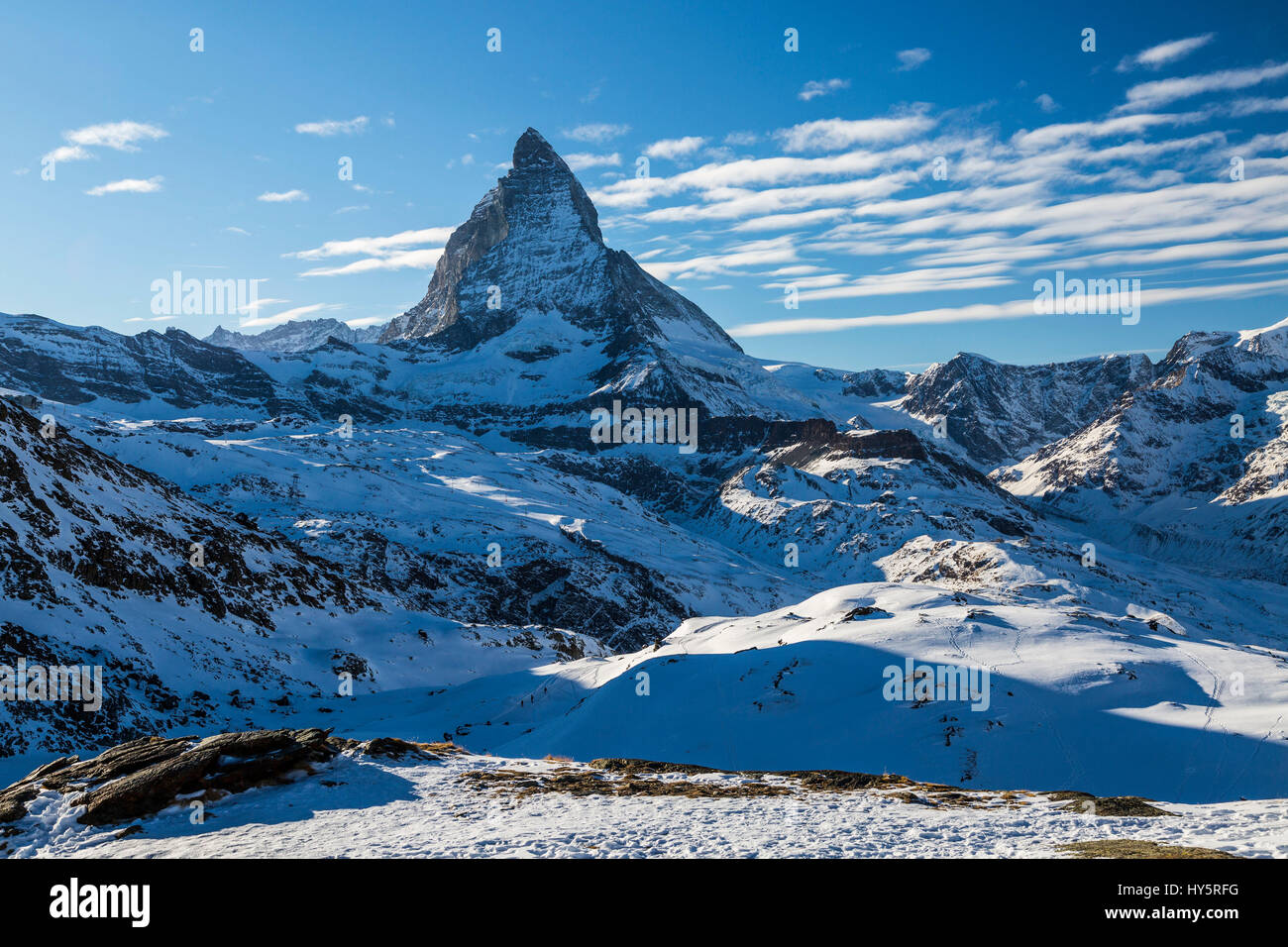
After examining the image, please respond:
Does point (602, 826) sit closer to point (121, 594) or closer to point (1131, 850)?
point (1131, 850)

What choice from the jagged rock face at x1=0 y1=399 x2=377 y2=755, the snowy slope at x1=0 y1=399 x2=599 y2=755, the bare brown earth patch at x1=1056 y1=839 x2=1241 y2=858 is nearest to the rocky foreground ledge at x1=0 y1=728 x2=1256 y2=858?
the bare brown earth patch at x1=1056 y1=839 x2=1241 y2=858

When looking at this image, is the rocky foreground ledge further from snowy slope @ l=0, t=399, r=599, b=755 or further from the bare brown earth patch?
snowy slope @ l=0, t=399, r=599, b=755

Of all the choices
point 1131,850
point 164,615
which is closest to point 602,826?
point 1131,850

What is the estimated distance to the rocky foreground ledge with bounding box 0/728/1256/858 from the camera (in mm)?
15344

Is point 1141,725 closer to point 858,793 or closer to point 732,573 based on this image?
point 858,793

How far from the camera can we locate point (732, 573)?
164 meters

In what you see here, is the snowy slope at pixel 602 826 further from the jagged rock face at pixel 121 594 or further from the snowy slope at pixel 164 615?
the snowy slope at pixel 164 615

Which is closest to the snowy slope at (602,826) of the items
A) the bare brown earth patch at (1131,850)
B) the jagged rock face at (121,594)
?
the bare brown earth patch at (1131,850)

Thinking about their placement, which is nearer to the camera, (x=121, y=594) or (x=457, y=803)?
(x=457, y=803)

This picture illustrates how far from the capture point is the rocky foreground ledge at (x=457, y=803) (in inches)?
604

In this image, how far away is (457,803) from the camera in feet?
58.4

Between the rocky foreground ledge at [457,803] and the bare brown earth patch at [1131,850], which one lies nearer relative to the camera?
the bare brown earth patch at [1131,850]
